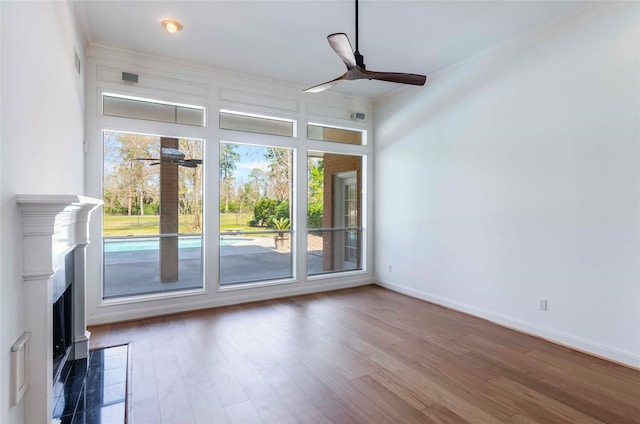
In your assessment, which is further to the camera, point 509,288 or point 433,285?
point 433,285

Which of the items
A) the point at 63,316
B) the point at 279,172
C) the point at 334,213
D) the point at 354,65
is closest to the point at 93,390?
the point at 63,316

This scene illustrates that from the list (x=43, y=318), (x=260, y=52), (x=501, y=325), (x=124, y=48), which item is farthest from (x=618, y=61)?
(x=124, y=48)

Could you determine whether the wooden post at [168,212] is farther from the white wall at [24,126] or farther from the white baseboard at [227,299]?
the white wall at [24,126]

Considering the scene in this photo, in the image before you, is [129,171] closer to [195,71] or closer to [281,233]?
[195,71]

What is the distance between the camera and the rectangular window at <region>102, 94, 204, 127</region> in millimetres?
4195

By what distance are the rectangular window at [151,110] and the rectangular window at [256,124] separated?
Answer: 0.35m

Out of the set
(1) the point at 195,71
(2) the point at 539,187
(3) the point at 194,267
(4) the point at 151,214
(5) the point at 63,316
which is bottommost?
(5) the point at 63,316

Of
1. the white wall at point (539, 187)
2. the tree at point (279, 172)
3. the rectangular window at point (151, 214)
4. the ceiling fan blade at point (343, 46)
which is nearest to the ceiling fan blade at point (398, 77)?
the ceiling fan blade at point (343, 46)

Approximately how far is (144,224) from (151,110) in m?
1.48

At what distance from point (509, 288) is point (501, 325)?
1.49 feet

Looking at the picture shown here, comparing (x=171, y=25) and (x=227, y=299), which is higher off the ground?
(x=171, y=25)

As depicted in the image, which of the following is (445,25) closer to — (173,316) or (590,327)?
(590,327)

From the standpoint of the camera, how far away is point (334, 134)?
19.2ft

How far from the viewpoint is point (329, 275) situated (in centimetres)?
574
